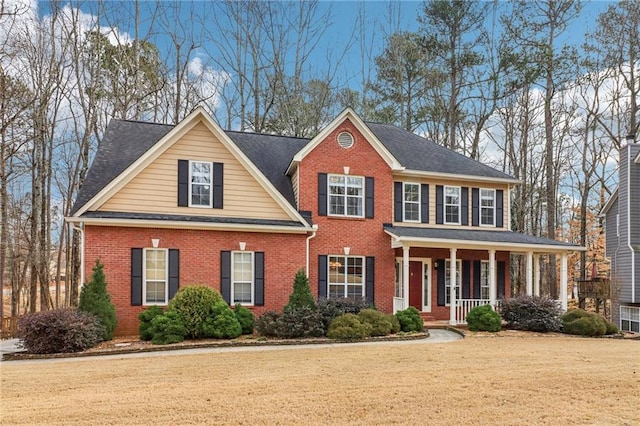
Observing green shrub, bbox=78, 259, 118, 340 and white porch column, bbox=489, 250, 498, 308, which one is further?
white porch column, bbox=489, 250, 498, 308

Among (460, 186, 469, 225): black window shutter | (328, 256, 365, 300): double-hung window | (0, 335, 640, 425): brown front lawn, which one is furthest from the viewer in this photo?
(460, 186, 469, 225): black window shutter

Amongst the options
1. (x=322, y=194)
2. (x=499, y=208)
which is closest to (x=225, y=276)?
(x=322, y=194)

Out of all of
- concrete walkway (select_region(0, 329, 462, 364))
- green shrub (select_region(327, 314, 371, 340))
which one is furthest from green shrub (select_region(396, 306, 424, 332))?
green shrub (select_region(327, 314, 371, 340))

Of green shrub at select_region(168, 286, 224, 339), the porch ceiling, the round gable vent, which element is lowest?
green shrub at select_region(168, 286, 224, 339)

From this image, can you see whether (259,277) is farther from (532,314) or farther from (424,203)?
(532,314)

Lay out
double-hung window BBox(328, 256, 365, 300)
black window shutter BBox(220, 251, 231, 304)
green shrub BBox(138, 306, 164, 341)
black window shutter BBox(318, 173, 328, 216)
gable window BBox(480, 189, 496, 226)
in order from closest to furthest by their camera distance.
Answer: green shrub BBox(138, 306, 164, 341)
black window shutter BBox(220, 251, 231, 304)
double-hung window BBox(328, 256, 365, 300)
black window shutter BBox(318, 173, 328, 216)
gable window BBox(480, 189, 496, 226)

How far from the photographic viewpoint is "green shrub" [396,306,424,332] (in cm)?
1532

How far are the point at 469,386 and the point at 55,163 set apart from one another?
24287mm

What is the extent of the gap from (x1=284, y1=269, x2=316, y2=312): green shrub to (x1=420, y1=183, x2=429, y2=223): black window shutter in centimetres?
630

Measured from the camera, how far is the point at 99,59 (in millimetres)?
25031

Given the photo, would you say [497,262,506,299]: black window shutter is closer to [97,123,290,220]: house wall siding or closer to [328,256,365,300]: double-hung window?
[328,256,365,300]: double-hung window

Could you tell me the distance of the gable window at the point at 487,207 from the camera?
67.0 feet

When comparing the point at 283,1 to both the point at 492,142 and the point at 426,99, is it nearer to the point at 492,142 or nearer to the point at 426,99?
the point at 426,99

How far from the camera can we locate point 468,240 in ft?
57.4
